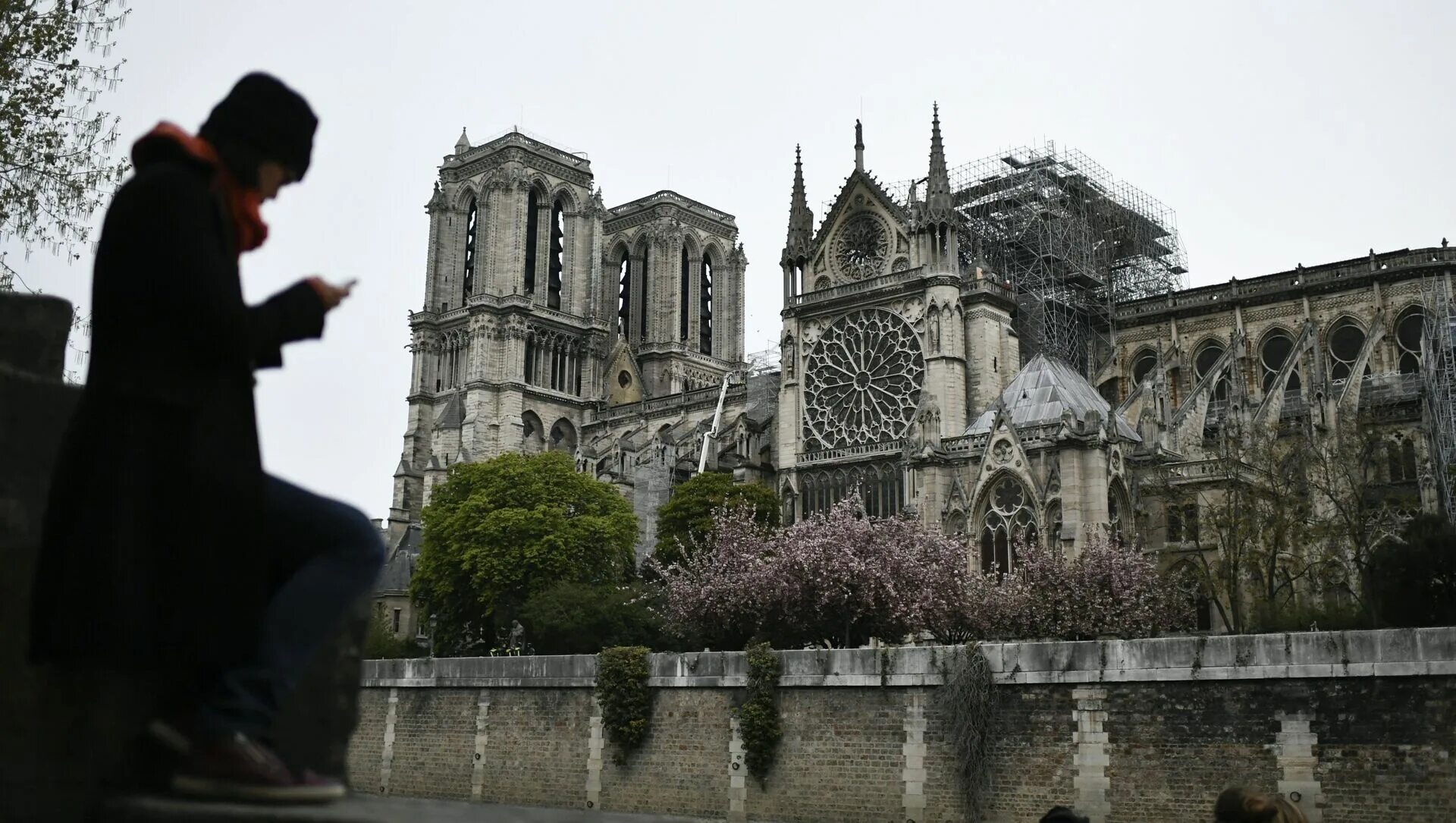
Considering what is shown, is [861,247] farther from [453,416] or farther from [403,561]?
[453,416]

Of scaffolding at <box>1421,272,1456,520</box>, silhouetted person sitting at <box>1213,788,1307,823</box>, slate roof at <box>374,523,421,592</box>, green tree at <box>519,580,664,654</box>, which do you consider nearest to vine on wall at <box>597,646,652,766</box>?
green tree at <box>519,580,664,654</box>

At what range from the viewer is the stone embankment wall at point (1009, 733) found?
61.1 ft

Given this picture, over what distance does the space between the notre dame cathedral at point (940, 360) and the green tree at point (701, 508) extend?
976 millimetres

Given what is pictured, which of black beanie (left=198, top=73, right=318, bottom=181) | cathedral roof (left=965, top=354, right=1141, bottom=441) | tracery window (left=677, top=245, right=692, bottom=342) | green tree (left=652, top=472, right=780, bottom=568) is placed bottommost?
black beanie (left=198, top=73, right=318, bottom=181)

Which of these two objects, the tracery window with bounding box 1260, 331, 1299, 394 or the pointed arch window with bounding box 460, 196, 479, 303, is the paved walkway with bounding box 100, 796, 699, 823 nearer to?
the tracery window with bounding box 1260, 331, 1299, 394

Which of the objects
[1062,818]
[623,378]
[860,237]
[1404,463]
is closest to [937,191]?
[860,237]

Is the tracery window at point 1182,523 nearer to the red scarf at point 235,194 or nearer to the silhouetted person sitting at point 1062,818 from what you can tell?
the silhouetted person sitting at point 1062,818

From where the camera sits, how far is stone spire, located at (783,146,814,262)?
5181 centimetres

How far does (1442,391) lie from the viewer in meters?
37.5

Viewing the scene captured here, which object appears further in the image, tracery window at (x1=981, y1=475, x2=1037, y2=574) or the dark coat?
tracery window at (x1=981, y1=475, x2=1037, y2=574)

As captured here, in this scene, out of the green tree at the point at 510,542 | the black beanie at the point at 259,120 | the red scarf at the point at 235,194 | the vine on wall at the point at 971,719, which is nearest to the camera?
the red scarf at the point at 235,194

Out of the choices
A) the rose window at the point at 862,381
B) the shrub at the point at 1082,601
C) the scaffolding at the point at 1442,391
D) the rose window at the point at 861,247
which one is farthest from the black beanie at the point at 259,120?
the rose window at the point at 861,247

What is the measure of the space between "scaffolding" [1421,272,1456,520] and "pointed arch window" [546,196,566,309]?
4370 centimetres

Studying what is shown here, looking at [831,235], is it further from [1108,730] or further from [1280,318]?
[1108,730]
